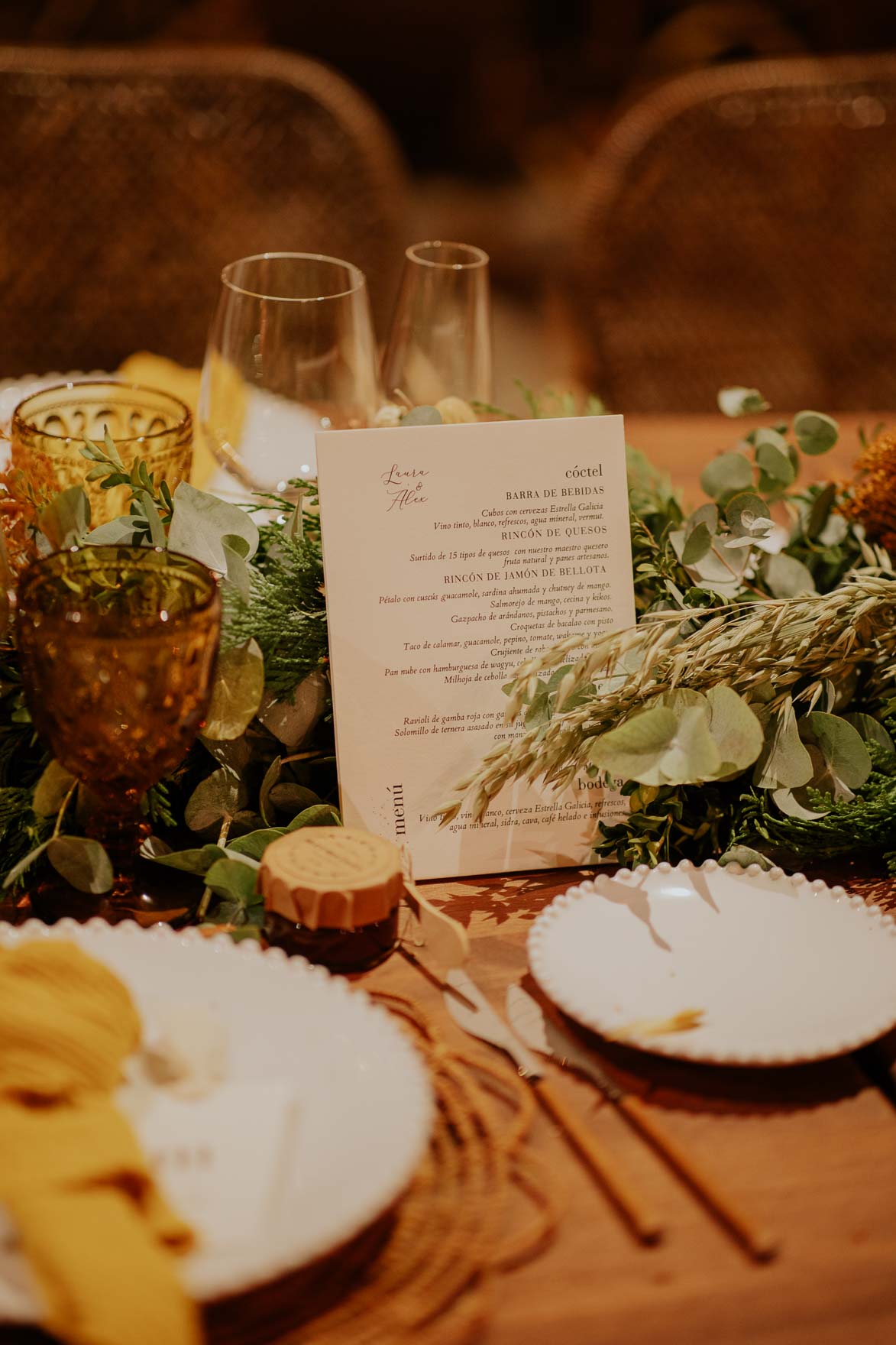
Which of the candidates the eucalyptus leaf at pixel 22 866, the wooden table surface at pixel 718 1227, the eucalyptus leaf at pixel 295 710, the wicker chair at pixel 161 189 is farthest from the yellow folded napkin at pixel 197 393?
the wicker chair at pixel 161 189

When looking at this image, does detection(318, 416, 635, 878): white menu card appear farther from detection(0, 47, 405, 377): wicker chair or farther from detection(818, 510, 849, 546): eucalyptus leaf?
detection(0, 47, 405, 377): wicker chair

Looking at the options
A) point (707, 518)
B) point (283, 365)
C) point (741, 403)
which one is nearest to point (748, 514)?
point (707, 518)

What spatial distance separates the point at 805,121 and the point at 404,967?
1798mm

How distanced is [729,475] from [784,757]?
0.97ft

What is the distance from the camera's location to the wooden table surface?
20.1 inches

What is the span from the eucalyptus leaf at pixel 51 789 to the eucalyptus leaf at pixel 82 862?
0.13 ft

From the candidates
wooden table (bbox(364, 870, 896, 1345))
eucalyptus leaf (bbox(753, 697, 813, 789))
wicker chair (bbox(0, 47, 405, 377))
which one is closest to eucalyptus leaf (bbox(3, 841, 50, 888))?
wooden table (bbox(364, 870, 896, 1345))

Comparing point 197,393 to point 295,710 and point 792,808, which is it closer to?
point 295,710

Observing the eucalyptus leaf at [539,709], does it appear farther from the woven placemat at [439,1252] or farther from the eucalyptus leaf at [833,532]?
the eucalyptus leaf at [833,532]

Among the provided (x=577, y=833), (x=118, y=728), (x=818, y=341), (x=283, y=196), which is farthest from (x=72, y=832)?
(x=818, y=341)

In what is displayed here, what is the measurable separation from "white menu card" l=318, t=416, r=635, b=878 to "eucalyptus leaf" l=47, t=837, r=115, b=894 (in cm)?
15

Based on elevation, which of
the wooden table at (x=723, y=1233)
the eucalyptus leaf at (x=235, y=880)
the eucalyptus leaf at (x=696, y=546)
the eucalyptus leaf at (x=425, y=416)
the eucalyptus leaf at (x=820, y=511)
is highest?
the eucalyptus leaf at (x=425, y=416)

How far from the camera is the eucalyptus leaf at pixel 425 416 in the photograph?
89 centimetres

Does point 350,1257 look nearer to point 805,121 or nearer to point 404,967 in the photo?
point 404,967
